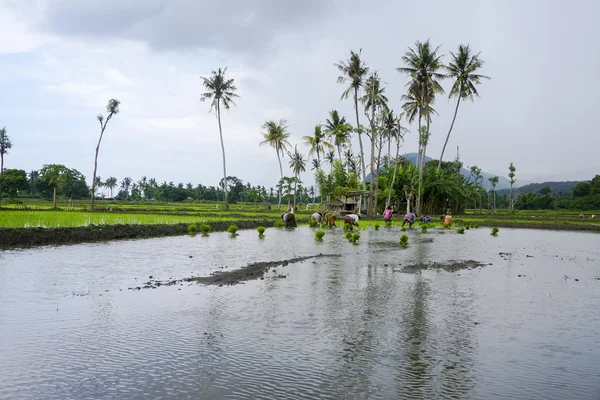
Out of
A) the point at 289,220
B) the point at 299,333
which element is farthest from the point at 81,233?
the point at 299,333

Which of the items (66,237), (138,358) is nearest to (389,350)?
(138,358)

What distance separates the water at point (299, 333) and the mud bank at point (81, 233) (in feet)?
16.5

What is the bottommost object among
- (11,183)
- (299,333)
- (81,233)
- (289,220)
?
(299,333)

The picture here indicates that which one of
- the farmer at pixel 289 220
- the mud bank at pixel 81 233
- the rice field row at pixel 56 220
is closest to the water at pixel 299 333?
the mud bank at pixel 81 233

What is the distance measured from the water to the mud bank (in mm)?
5040

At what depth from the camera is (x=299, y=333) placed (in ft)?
26.1

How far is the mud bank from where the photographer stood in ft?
63.7

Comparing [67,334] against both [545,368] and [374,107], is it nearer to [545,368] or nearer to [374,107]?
[545,368]

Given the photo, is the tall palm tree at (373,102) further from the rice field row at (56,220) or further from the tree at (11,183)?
the tree at (11,183)

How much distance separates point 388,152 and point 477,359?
2650 inches

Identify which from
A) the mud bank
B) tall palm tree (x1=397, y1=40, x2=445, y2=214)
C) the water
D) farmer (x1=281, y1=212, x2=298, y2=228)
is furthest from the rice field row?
tall palm tree (x1=397, y1=40, x2=445, y2=214)

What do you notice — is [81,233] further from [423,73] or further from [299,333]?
[423,73]

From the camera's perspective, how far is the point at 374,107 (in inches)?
2132

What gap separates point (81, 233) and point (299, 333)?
17.0 m
